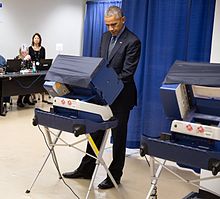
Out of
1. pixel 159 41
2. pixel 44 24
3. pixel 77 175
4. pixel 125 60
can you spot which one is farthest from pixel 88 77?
pixel 44 24

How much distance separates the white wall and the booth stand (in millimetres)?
5462

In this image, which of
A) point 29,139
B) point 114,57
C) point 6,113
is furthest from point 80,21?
point 114,57

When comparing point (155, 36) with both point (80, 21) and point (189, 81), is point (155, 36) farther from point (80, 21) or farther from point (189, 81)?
point (80, 21)

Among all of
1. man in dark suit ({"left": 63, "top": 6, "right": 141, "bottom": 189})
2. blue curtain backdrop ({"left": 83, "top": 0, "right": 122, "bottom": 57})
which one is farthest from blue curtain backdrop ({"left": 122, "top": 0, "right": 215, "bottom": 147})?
blue curtain backdrop ({"left": 83, "top": 0, "right": 122, "bottom": 57})

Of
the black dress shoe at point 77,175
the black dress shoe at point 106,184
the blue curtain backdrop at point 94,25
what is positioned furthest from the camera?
the blue curtain backdrop at point 94,25

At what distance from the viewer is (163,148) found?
81.7 inches

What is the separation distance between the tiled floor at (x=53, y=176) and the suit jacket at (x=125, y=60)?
75cm

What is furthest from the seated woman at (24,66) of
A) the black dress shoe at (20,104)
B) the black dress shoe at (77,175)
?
the black dress shoe at (77,175)

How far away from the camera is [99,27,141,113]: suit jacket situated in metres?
3.01

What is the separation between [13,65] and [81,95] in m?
4.00

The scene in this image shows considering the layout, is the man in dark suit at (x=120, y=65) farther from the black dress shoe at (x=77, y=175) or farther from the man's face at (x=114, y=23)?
the black dress shoe at (x=77, y=175)

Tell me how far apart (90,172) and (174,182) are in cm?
84

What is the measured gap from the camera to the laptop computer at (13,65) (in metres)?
6.34

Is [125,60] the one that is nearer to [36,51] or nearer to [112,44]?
[112,44]
